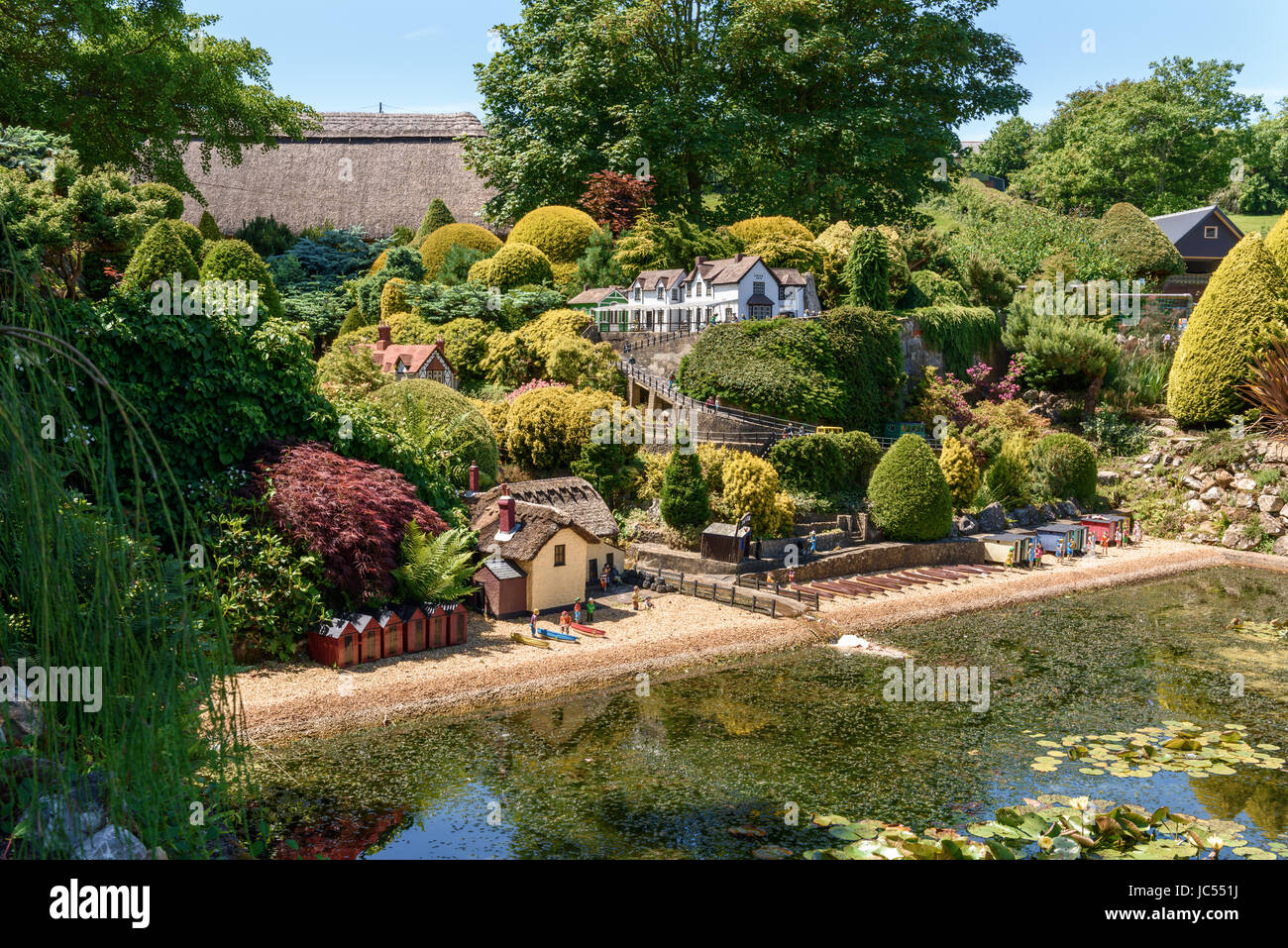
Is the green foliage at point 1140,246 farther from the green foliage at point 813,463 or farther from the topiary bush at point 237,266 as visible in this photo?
the topiary bush at point 237,266

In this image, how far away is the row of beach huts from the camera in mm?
17250

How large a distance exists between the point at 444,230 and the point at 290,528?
26523 mm

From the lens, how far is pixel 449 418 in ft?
80.4

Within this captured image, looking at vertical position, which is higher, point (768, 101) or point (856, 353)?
point (768, 101)

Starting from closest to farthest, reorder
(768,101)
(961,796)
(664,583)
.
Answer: (961,796) → (664,583) → (768,101)

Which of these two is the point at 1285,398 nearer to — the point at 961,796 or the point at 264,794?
the point at 961,796

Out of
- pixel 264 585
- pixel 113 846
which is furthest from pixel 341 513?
pixel 113 846

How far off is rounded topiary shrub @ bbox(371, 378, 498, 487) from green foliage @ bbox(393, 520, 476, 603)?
4.99 meters

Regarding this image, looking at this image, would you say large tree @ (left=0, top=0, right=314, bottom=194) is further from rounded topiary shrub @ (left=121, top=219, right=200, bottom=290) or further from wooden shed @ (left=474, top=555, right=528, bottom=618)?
wooden shed @ (left=474, top=555, right=528, bottom=618)

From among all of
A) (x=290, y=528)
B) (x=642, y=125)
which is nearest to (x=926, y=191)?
(x=642, y=125)

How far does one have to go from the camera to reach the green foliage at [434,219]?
4672cm

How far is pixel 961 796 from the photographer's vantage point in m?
13.1

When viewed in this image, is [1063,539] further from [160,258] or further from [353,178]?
[353,178]

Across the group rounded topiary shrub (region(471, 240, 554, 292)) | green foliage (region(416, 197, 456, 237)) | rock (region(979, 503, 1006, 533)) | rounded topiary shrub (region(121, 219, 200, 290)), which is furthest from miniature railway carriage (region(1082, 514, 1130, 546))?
green foliage (region(416, 197, 456, 237))
